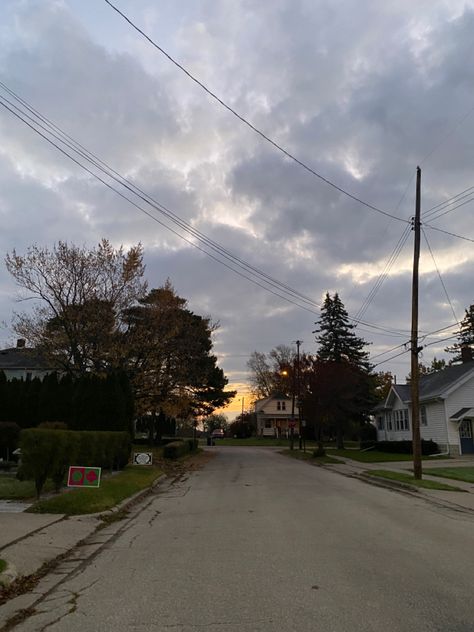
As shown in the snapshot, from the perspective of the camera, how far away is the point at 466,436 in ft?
129

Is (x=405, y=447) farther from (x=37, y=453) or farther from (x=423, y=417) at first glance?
(x=37, y=453)

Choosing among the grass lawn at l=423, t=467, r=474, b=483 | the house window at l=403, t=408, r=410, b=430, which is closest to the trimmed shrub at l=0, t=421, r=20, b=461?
the grass lawn at l=423, t=467, r=474, b=483

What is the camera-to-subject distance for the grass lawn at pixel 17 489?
47.2ft

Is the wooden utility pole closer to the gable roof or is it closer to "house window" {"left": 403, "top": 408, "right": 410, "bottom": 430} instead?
the gable roof

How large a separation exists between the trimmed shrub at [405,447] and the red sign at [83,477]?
2950 centimetres

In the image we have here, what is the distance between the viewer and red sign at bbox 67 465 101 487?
46.8 ft

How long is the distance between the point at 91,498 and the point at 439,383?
34.9m

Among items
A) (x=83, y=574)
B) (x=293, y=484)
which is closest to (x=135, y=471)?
(x=293, y=484)

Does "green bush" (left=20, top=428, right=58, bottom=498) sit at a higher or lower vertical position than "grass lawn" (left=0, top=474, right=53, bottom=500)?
higher

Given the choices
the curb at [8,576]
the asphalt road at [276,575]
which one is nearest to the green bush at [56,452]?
the asphalt road at [276,575]

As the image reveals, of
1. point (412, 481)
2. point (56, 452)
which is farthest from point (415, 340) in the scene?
point (56, 452)

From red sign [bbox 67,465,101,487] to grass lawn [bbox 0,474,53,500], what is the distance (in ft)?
3.84

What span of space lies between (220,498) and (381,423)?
41.8 metres

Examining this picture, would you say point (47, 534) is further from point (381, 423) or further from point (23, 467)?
point (381, 423)
